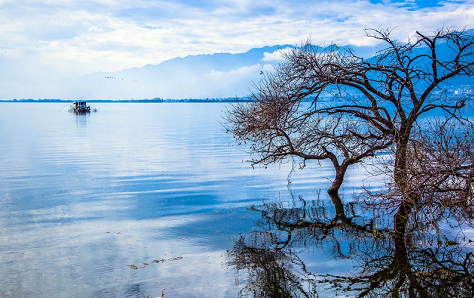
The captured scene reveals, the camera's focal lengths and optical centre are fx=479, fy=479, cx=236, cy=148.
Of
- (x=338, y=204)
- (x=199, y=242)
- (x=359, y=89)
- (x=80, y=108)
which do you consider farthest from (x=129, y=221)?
(x=80, y=108)

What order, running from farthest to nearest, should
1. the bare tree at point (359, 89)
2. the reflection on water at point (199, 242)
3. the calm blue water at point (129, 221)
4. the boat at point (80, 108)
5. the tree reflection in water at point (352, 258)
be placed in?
the boat at point (80, 108) → the bare tree at point (359, 89) → the calm blue water at point (129, 221) → the reflection on water at point (199, 242) → the tree reflection in water at point (352, 258)

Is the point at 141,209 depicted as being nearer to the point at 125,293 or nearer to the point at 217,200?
the point at 217,200

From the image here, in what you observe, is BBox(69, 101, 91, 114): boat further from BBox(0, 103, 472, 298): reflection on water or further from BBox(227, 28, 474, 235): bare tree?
BBox(227, 28, 474, 235): bare tree

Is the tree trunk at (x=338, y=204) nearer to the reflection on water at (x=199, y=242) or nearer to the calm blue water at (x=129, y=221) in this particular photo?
the reflection on water at (x=199, y=242)

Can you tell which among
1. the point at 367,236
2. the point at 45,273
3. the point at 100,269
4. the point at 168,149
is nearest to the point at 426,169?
the point at 367,236

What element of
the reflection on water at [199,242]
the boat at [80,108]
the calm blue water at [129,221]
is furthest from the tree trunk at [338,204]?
the boat at [80,108]

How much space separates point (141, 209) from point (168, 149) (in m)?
30.8

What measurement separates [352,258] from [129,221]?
1031 centimetres

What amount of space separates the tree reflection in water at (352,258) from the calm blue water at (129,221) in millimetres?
692

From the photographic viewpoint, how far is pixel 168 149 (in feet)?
178

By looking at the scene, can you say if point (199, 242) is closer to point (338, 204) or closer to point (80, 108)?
point (338, 204)

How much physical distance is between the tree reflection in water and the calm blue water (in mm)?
692

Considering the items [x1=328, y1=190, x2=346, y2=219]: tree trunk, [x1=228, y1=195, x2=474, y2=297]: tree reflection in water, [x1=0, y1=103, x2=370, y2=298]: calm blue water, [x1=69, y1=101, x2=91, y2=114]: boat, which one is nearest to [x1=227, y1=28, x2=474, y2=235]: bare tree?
[x1=328, y1=190, x2=346, y2=219]: tree trunk

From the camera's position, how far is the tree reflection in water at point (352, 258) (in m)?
13.0
